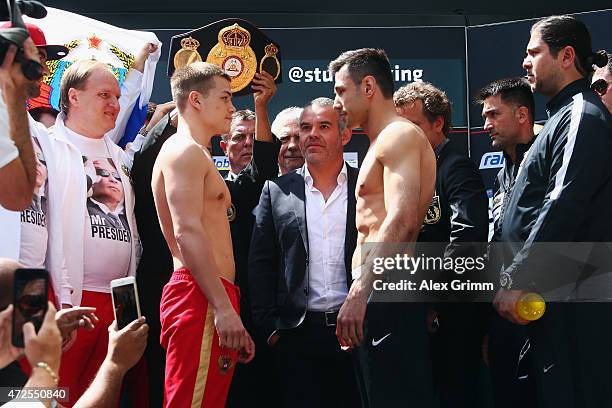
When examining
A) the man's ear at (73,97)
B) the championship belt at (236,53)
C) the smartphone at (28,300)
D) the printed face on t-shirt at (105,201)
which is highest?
the championship belt at (236,53)

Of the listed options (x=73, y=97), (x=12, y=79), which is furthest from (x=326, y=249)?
(x=12, y=79)

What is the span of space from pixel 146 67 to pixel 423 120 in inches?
56.2

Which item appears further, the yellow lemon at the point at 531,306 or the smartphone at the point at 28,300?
the yellow lemon at the point at 531,306

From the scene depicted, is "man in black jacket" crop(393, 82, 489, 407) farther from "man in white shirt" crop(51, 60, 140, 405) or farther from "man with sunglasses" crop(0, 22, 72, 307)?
"man with sunglasses" crop(0, 22, 72, 307)

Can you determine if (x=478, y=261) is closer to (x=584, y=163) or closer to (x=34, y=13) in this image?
(x=584, y=163)

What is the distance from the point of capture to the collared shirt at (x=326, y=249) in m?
3.71

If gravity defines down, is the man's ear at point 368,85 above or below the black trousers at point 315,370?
above

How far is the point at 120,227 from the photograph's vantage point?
3.67m

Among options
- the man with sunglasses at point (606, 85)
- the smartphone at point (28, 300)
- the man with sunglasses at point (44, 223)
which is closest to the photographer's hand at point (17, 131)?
the smartphone at point (28, 300)

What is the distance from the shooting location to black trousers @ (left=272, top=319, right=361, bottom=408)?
3686 mm

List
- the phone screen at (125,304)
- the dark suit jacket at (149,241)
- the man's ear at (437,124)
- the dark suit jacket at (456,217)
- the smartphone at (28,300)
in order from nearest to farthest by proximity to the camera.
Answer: the smartphone at (28,300) → the phone screen at (125,304) → the dark suit jacket at (456,217) → the dark suit jacket at (149,241) → the man's ear at (437,124)

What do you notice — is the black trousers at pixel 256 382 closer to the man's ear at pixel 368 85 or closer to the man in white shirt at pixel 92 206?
the man in white shirt at pixel 92 206

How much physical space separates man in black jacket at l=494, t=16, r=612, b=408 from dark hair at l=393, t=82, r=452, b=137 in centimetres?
99

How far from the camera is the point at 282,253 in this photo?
12.6ft
